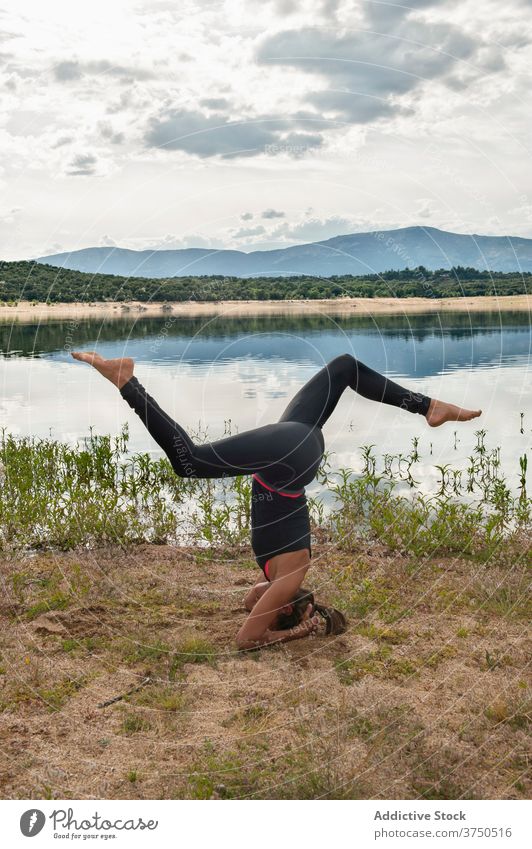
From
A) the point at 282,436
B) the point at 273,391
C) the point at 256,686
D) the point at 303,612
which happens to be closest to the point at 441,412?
the point at 282,436

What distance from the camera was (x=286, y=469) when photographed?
5.08m

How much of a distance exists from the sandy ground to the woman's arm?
104mm

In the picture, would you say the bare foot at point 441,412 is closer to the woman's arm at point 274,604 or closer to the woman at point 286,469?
the woman at point 286,469

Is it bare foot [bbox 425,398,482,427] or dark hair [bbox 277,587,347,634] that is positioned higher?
bare foot [bbox 425,398,482,427]

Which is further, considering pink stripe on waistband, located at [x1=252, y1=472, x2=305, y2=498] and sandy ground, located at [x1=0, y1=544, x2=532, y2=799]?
pink stripe on waistband, located at [x1=252, y1=472, x2=305, y2=498]

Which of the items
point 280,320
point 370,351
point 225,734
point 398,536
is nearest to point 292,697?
point 225,734

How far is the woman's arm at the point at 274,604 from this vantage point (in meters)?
5.11

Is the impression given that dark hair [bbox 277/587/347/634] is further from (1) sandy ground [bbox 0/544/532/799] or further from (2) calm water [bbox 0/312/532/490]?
(2) calm water [bbox 0/312/532/490]

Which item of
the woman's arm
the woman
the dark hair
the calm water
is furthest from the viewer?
the calm water

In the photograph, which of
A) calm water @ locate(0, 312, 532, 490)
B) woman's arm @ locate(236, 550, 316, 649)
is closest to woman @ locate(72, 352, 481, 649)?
woman's arm @ locate(236, 550, 316, 649)

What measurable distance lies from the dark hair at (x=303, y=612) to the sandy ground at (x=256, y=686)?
0.10m

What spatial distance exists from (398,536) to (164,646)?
2850 mm

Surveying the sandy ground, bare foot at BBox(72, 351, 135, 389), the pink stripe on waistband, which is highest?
bare foot at BBox(72, 351, 135, 389)

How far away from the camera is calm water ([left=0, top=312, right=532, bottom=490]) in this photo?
11.9 meters
